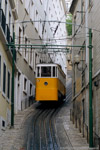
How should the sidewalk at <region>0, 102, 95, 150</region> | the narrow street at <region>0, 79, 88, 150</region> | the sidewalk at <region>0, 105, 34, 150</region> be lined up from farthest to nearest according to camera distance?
the narrow street at <region>0, 79, 88, 150</region>, the sidewalk at <region>0, 102, 95, 150</region>, the sidewalk at <region>0, 105, 34, 150</region>

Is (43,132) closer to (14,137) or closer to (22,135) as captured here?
(22,135)

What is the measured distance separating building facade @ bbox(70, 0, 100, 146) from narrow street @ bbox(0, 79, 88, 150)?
27.3 inches

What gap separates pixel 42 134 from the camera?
20.0 m

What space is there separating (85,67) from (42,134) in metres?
4.59

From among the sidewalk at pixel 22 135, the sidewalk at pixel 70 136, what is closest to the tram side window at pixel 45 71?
the sidewalk at pixel 70 136

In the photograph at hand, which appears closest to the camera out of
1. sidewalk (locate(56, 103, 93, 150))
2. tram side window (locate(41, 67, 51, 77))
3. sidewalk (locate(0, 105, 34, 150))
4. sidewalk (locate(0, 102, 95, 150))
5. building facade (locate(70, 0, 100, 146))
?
sidewalk (locate(0, 105, 34, 150))

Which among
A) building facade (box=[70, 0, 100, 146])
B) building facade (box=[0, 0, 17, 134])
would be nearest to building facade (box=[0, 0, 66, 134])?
building facade (box=[0, 0, 17, 134])

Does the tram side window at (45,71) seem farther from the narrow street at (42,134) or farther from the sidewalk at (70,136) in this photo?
the sidewalk at (70,136)

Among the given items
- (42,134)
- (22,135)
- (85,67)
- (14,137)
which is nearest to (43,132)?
(42,134)

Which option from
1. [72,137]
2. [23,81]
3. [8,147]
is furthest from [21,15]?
[8,147]

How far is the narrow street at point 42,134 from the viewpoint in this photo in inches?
663

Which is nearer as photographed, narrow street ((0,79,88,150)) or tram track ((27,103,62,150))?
narrow street ((0,79,88,150))

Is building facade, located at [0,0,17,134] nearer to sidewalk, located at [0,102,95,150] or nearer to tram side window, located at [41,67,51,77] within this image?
sidewalk, located at [0,102,95,150]

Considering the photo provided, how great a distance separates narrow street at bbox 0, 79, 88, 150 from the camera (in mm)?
16828
